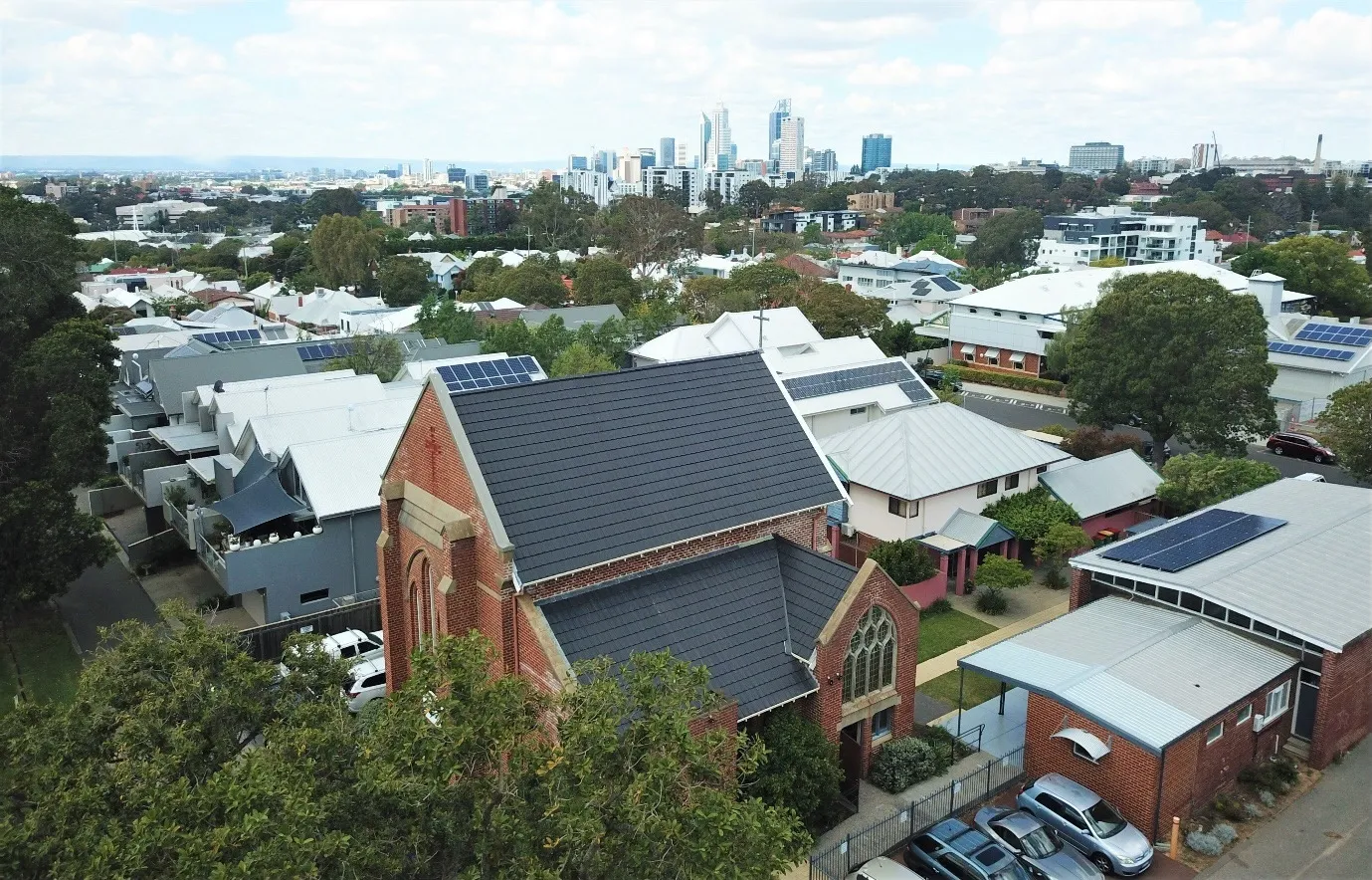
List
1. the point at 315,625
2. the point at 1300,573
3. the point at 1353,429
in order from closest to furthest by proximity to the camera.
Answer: the point at 1300,573
the point at 315,625
the point at 1353,429

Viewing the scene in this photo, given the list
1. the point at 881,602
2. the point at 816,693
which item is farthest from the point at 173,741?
the point at 881,602

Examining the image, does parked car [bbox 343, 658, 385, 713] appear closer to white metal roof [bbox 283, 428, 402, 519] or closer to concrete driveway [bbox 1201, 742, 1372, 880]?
white metal roof [bbox 283, 428, 402, 519]

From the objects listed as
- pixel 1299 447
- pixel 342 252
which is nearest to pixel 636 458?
pixel 1299 447

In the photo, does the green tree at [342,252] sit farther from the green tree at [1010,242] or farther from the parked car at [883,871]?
the parked car at [883,871]

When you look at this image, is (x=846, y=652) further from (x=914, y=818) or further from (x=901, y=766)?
(x=914, y=818)

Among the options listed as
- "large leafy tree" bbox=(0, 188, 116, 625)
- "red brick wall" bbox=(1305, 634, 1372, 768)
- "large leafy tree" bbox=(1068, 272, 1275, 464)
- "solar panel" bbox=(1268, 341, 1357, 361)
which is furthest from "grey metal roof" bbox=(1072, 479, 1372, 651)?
"solar panel" bbox=(1268, 341, 1357, 361)
